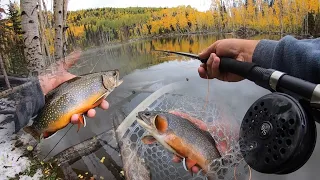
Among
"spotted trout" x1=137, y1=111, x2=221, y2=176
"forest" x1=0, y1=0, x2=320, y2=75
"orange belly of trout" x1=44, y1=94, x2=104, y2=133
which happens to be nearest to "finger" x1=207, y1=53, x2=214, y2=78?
"spotted trout" x1=137, y1=111, x2=221, y2=176

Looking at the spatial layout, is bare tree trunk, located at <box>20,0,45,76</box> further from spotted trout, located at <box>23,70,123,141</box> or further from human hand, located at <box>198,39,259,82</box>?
human hand, located at <box>198,39,259,82</box>

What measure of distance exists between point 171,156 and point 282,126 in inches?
48.9

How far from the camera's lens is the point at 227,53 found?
1487 millimetres

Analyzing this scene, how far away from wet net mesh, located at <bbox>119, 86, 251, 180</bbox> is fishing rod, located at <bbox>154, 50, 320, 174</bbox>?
56cm

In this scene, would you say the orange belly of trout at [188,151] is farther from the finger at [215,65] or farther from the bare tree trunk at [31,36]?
the bare tree trunk at [31,36]

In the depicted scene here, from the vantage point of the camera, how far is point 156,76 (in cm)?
695

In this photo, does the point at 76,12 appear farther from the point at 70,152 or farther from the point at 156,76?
the point at 70,152

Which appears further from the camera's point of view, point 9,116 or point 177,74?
point 177,74

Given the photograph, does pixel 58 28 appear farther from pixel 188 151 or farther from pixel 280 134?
pixel 280 134

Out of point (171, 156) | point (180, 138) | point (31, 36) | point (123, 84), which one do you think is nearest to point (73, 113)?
point (180, 138)

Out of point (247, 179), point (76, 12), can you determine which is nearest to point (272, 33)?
point (76, 12)

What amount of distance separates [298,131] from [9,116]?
404cm

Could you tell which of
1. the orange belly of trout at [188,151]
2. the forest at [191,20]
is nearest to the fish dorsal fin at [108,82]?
the orange belly of trout at [188,151]

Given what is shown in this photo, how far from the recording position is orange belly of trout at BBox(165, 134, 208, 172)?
140cm
